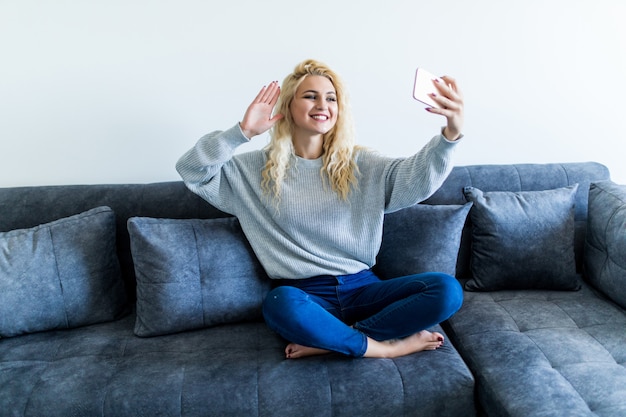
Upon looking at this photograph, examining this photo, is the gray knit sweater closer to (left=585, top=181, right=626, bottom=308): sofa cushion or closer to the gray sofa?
the gray sofa

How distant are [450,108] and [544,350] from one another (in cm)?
79

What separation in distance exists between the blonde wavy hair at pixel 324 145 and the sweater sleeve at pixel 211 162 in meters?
0.16

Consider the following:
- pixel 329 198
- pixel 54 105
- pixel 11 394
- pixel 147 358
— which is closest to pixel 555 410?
pixel 329 198

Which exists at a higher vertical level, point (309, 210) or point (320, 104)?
point (320, 104)

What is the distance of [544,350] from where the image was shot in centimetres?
136

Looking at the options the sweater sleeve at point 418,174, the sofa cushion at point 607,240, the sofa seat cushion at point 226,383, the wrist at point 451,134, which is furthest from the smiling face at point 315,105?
the sofa cushion at point 607,240

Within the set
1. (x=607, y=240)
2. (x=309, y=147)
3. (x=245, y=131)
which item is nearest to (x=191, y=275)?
(x=245, y=131)

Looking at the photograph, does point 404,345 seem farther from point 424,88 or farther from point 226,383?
point 424,88

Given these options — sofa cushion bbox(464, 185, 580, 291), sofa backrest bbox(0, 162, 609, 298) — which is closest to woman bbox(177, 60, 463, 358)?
sofa backrest bbox(0, 162, 609, 298)

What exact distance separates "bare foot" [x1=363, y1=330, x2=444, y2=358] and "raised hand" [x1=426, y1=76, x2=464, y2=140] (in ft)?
2.08

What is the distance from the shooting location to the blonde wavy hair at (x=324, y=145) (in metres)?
1.60

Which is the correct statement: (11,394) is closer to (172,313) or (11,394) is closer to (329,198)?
(172,313)

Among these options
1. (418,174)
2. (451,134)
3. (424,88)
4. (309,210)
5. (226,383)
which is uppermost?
(424,88)

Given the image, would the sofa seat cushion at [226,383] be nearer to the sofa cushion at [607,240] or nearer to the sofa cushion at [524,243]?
the sofa cushion at [524,243]
